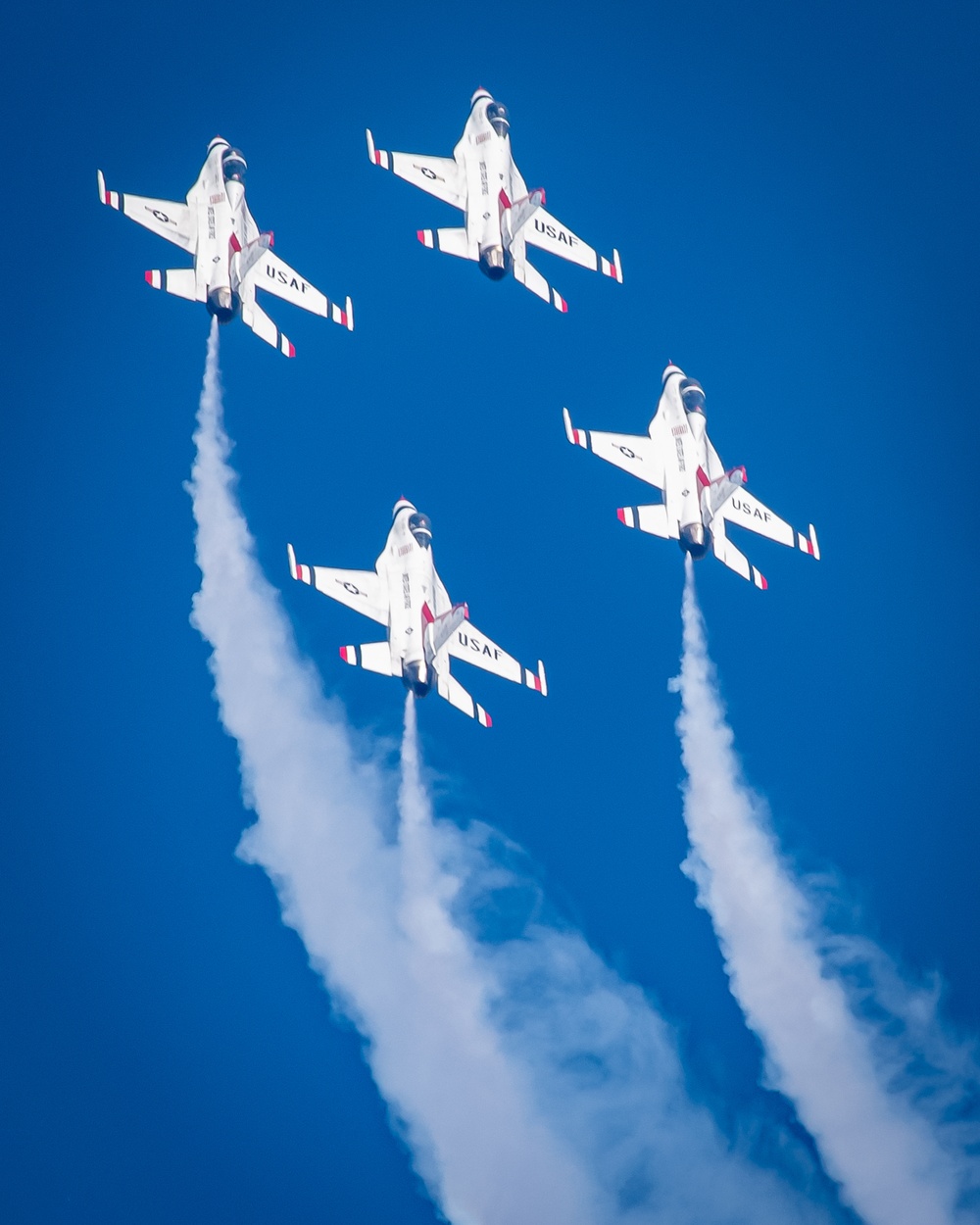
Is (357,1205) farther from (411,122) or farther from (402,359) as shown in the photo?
(411,122)

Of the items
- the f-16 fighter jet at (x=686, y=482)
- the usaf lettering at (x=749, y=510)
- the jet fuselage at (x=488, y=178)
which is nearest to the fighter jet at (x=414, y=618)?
the f-16 fighter jet at (x=686, y=482)

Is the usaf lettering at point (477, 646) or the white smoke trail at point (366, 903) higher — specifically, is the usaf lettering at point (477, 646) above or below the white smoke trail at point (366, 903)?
above

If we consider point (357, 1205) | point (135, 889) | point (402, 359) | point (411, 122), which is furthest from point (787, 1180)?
point (411, 122)

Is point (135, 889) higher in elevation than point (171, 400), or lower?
lower

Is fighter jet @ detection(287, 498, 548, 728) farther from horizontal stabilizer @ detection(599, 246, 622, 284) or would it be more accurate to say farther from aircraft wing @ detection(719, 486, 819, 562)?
horizontal stabilizer @ detection(599, 246, 622, 284)

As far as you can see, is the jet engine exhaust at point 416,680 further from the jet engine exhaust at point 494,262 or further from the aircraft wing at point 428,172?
the aircraft wing at point 428,172

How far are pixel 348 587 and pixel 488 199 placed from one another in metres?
8.42

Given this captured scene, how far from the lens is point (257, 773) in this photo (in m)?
35.1

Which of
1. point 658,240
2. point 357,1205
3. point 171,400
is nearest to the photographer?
point 357,1205

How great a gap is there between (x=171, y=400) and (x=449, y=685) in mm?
7947

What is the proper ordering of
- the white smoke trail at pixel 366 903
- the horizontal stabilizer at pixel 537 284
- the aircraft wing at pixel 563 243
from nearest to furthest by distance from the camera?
the white smoke trail at pixel 366 903, the horizontal stabilizer at pixel 537 284, the aircraft wing at pixel 563 243

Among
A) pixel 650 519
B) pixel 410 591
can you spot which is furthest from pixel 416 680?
pixel 650 519

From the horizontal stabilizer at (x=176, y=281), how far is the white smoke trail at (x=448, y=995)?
3970 mm

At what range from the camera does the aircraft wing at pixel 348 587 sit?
115ft
